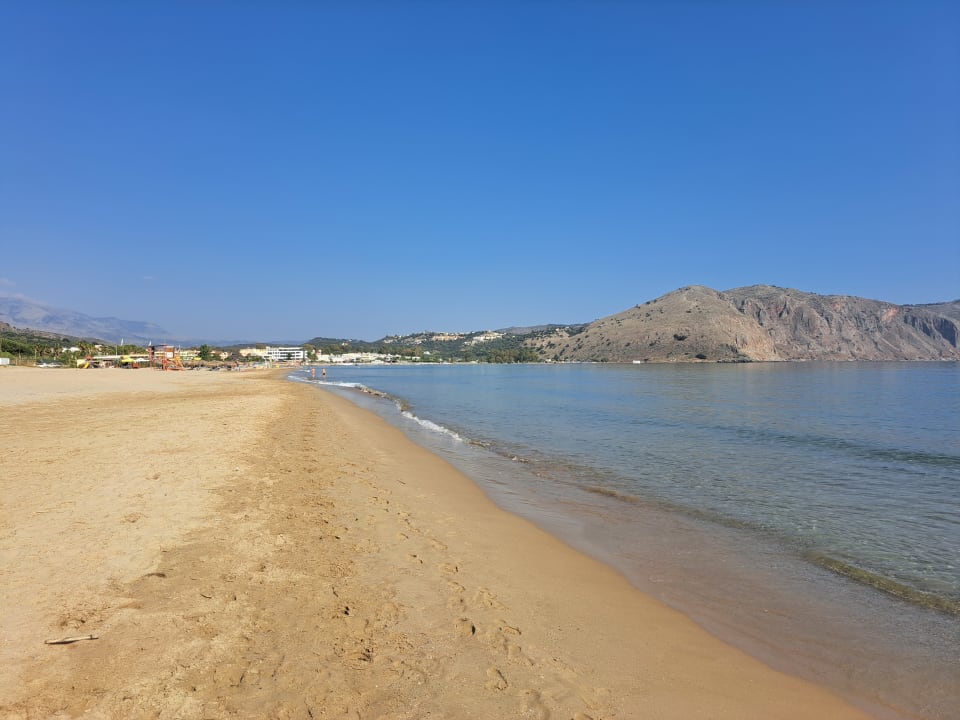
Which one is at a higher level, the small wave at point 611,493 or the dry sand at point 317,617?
the dry sand at point 317,617

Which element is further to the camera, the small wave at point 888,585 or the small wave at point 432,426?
the small wave at point 432,426

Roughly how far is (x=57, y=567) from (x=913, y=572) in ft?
34.8

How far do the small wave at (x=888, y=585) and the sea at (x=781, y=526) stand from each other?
3cm

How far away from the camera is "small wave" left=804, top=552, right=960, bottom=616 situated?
600 cm

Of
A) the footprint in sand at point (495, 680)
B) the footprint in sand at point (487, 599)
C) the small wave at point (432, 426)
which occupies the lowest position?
the small wave at point (432, 426)

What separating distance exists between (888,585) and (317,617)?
719 centimetres

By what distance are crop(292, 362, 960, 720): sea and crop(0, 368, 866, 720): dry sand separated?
0.67 metres

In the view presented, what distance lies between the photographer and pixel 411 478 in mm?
11805

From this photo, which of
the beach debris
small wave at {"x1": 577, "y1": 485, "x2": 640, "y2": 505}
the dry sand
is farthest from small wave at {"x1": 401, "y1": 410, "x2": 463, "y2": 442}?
the beach debris

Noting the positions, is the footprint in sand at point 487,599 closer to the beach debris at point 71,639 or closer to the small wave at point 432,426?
the beach debris at point 71,639

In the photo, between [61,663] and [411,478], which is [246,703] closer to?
[61,663]

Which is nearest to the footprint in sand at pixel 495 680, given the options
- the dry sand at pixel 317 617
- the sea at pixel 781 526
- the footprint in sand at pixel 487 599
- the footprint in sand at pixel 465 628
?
the dry sand at pixel 317 617

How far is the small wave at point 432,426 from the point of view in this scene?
20.6 m

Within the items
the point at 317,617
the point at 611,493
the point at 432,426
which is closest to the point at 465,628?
the point at 317,617
